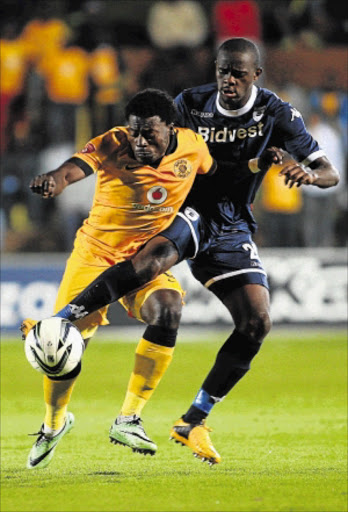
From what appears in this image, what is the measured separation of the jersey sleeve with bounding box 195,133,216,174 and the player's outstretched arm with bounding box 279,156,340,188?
23.9 inches

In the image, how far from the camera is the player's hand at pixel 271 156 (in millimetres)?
6785

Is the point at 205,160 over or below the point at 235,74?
below

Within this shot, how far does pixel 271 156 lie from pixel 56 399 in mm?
1983

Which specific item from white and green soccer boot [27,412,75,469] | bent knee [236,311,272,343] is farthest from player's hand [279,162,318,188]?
white and green soccer boot [27,412,75,469]

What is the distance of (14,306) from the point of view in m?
12.5

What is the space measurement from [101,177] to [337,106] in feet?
23.9

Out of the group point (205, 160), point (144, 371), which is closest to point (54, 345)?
point (144, 371)

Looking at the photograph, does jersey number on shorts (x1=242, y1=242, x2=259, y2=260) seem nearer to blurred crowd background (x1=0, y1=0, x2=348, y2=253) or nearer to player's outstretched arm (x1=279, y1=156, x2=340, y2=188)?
player's outstretched arm (x1=279, y1=156, x2=340, y2=188)

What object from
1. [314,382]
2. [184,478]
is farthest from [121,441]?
[314,382]

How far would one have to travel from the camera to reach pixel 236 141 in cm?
728

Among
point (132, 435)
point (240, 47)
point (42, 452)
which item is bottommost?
point (42, 452)

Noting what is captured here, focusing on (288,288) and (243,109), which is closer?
(243,109)

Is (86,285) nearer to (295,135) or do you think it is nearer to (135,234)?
(135,234)

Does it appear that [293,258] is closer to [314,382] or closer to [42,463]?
[314,382]
